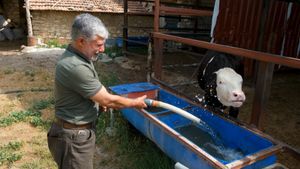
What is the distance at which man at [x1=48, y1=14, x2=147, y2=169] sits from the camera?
2.09 meters

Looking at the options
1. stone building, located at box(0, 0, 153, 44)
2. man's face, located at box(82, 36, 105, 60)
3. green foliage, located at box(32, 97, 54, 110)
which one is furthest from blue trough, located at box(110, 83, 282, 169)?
stone building, located at box(0, 0, 153, 44)

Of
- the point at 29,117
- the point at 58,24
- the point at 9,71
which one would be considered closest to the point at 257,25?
the point at 29,117

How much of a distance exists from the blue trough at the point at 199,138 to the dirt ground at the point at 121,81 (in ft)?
1.80

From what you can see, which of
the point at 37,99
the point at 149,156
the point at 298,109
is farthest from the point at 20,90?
the point at 298,109

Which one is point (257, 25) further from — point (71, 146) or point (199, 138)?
point (71, 146)

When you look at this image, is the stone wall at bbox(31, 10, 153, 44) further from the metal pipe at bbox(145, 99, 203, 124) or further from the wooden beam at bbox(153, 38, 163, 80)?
the metal pipe at bbox(145, 99, 203, 124)

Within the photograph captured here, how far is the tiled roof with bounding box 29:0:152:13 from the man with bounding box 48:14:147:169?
11.3 m

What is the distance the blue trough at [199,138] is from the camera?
96.3 inches

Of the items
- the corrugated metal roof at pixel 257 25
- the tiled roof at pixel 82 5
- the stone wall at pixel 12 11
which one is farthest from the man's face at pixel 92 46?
the stone wall at pixel 12 11

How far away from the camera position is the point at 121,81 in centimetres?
687

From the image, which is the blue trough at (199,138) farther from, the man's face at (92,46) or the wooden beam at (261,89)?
the man's face at (92,46)

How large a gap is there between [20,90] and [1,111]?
113 centimetres

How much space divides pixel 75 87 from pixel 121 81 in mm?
4763

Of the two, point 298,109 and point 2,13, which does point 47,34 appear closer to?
point 2,13
